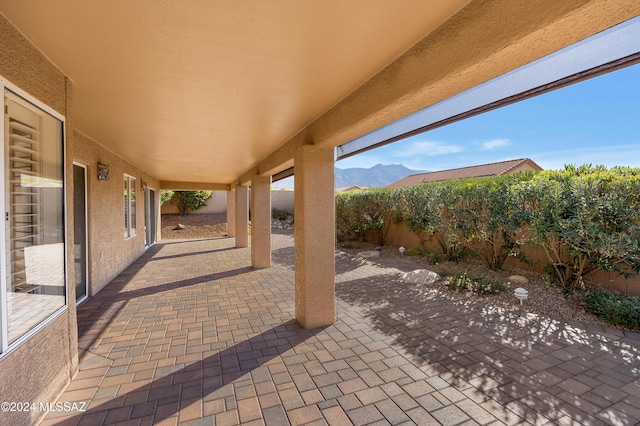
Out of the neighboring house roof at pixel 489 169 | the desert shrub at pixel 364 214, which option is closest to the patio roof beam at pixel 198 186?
the desert shrub at pixel 364 214

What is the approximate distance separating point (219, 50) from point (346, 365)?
358 cm

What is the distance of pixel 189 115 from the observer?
420 cm


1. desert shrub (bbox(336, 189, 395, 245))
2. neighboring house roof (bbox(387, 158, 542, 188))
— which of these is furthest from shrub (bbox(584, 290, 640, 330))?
neighboring house roof (bbox(387, 158, 542, 188))

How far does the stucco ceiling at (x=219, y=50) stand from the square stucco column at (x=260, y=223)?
4.51 m

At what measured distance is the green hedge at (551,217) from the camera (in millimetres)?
4977

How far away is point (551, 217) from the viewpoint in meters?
5.75

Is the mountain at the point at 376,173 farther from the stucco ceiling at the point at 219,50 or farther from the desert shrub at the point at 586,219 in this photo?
the stucco ceiling at the point at 219,50

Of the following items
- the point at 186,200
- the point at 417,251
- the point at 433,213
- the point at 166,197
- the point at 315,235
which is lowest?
the point at 417,251

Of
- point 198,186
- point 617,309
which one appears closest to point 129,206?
point 198,186

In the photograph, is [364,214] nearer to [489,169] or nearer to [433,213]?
[433,213]

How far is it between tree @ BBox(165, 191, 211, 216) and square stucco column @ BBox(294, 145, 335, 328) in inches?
820

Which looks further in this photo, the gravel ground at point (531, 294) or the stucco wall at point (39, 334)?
the gravel ground at point (531, 294)

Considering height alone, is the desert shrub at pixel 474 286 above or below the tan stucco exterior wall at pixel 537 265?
below

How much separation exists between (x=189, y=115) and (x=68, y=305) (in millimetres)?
2740
